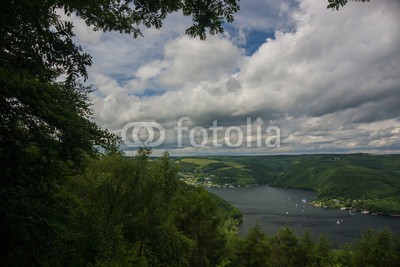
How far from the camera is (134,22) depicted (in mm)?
6164

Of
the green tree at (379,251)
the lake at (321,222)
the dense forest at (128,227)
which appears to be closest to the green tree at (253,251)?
the dense forest at (128,227)

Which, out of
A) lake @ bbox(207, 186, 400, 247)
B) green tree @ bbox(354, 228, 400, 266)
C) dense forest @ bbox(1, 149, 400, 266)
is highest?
dense forest @ bbox(1, 149, 400, 266)

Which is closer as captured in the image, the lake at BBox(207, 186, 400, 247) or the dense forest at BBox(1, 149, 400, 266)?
the dense forest at BBox(1, 149, 400, 266)

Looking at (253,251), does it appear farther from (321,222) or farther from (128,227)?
(321,222)

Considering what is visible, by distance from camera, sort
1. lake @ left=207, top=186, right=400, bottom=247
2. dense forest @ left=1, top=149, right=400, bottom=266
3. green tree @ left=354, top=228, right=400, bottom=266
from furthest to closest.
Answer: lake @ left=207, top=186, right=400, bottom=247 → green tree @ left=354, top=228, right=400, bottom=266 → dense forest @ left=1, top=149, right=400, bottom=266

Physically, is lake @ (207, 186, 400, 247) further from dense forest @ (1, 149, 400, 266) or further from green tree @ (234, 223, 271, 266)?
dense forest @ (1, 149, 400, 266)

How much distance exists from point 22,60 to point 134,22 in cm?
407

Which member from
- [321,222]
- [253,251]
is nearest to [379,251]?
[253,251]

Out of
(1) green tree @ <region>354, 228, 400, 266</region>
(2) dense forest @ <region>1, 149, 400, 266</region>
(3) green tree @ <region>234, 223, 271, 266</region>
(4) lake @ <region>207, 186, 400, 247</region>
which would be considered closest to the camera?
(2) dense forest @ <region>1, 149, 400, 266</region>

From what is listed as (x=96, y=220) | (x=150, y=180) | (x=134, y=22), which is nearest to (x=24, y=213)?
(x=134, y=22)

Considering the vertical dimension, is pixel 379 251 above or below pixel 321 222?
above

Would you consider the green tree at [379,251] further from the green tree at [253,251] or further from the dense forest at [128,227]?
the green tree at [253,251]

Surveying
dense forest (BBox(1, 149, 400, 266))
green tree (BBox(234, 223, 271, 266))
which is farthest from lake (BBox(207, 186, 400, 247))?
dense forest (BBox(1, 149, 400, 266))

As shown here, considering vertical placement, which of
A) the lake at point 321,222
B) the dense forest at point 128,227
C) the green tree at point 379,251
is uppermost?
the dense forest at point 128,227
